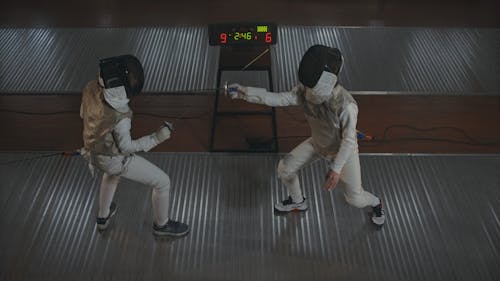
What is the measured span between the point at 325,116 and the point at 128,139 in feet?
2.84

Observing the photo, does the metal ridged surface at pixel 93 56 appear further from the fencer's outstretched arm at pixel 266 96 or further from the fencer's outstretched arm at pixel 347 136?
the fencer's outstretched arm at pixel 347 136

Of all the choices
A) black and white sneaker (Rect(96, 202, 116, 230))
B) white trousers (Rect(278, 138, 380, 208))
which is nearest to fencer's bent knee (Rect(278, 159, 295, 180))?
white trousers (Rect(278, 138, 380, 208))

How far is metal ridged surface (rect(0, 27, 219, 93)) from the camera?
3523 mm

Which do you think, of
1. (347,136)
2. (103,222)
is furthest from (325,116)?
(103,222)

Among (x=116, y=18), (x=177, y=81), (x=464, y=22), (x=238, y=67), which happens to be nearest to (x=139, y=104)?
(x=177, y=81)

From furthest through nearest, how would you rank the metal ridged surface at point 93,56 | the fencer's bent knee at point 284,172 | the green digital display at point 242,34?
the metal ridged surface at point 93,56
the green digital display at point 242,34
the fencer's bent knee at point 284,172

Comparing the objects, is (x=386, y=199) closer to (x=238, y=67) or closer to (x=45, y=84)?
(x=238, y=67)

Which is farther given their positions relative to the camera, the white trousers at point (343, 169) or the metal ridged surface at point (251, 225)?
the metal ridged surface at point (251, 225)

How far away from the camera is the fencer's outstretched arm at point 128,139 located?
2.00m

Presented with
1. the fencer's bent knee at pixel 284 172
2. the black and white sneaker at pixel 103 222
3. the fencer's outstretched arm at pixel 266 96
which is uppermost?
the fencer's outstretched arm at pixel 266 96

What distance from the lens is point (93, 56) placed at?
12.4 ft

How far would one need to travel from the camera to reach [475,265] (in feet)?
8.02

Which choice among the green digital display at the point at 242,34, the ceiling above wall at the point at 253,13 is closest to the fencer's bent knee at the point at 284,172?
the green digital display at the point at 242,34

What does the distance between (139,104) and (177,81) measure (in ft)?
1.14
